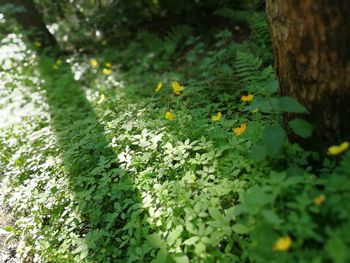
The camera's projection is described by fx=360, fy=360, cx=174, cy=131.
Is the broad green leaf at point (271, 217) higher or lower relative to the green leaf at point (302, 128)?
lower

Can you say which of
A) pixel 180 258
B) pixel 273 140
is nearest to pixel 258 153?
pixel 273 140

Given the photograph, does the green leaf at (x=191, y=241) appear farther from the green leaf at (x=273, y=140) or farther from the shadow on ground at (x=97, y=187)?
the green leaf at (x=273, y=140)

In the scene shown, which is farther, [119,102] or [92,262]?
[119,102]

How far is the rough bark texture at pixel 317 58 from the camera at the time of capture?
6.23ft

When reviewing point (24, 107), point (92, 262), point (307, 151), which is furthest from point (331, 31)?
point (24, 107)

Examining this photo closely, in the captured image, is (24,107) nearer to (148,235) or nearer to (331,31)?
(148,235)

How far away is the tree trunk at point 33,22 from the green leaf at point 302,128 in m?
6.10

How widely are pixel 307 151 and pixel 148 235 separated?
1.11 metres

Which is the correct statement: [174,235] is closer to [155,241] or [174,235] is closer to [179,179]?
[155,241]

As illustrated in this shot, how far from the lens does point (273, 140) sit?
211 centimetres

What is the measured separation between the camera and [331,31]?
1907 millimetres

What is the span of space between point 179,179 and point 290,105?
962 millimetres

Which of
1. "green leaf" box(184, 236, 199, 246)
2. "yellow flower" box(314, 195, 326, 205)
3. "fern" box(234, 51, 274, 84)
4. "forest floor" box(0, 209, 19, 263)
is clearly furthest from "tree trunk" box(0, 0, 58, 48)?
"yellow flower" box(314, 195, 326, 205)

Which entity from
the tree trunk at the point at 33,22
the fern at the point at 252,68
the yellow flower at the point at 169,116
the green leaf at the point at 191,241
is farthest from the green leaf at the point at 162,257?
the tree trunk at the point at 33,22
